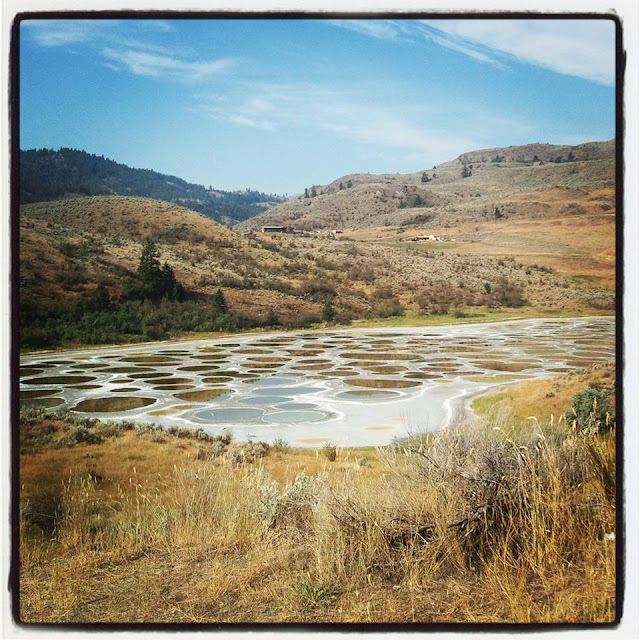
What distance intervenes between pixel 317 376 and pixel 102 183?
271 cm

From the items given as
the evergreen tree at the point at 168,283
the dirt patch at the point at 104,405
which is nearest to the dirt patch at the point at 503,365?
the evergreen tree at the point at 168,283

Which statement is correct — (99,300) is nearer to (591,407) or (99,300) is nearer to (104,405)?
(104,405)

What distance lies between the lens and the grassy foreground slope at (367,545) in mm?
2766

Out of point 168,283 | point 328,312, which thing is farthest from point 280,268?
point 168,283

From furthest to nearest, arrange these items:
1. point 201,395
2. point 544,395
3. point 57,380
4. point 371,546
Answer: point 201,395, point 544,395, point 57,380, point 371,546

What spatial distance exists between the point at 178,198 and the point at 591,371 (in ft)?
13.4

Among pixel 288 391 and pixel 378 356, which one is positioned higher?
pixel 378 356

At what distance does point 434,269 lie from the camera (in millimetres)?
6586

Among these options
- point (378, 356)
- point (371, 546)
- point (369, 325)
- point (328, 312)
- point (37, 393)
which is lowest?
point (371, 546)

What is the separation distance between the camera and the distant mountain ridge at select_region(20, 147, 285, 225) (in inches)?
166

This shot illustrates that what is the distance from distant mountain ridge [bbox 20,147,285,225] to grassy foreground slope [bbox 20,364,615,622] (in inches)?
84.2

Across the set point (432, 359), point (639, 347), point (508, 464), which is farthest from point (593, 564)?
point (432, 359)

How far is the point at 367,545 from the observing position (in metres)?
2.94

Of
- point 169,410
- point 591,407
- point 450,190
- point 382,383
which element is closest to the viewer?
point 591,407
